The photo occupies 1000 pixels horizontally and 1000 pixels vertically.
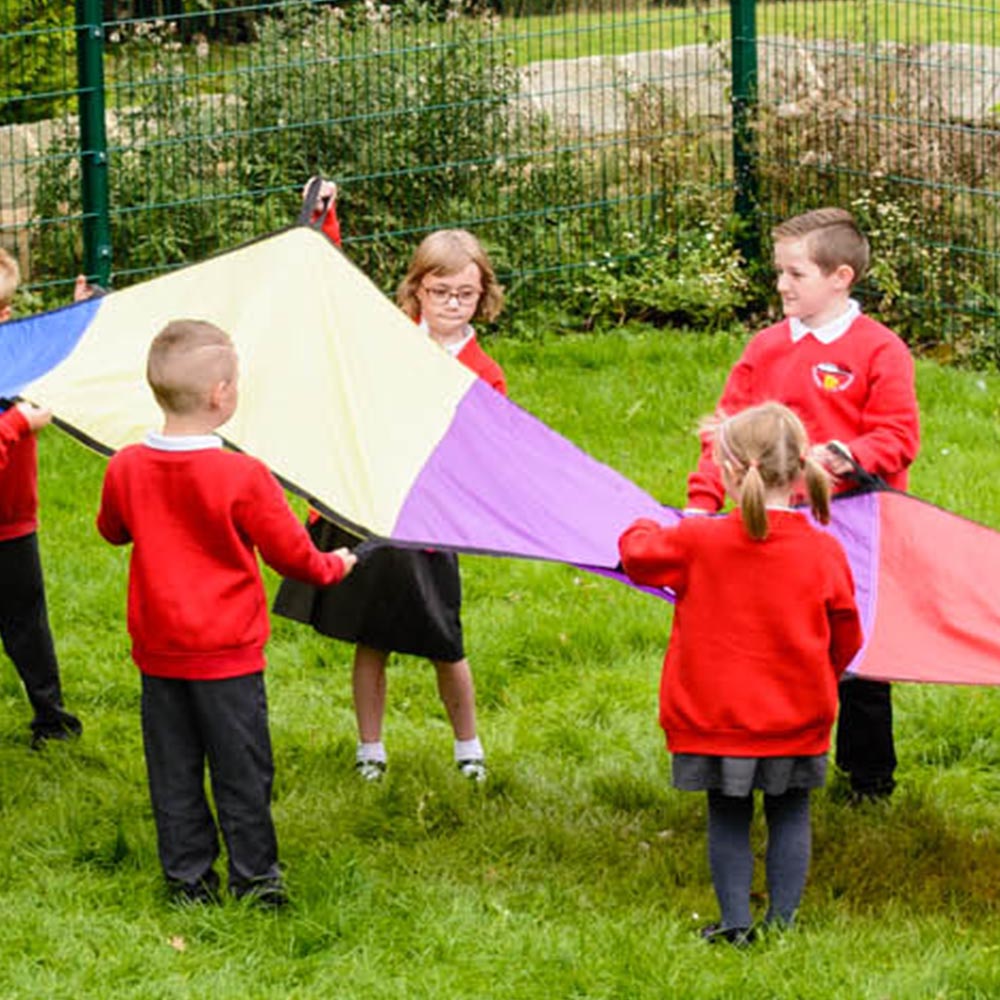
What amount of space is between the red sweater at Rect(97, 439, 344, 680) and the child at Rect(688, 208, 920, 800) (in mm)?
1058

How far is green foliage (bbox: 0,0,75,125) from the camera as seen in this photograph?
30.0ft

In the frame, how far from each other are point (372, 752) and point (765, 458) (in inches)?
66.9

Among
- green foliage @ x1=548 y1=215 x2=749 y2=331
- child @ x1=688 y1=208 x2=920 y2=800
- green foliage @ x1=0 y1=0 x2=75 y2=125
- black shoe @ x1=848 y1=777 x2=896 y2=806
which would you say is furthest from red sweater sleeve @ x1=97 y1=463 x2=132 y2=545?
green foliage @ x1=548 y1=215 x2=749 y2=331

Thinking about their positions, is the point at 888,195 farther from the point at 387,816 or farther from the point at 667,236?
the point at 387,816

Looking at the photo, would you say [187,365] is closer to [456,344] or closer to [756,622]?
[456,344]

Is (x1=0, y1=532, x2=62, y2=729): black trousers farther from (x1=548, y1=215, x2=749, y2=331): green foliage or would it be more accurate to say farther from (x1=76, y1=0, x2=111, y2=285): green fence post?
(x1=548, y1=215, x2=749, y2=331): green foliage

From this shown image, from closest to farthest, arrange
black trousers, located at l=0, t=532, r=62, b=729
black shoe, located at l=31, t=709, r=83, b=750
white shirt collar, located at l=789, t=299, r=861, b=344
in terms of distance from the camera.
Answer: white shirt collar, located at l=789, t=299, r=861, b=344
black trousers, located at l=0, t=532, r=62, b=729
black shoe, located at l=31, t=709, r=83, b=750

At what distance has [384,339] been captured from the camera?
5.20 m

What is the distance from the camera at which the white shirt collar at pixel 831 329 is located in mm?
5176

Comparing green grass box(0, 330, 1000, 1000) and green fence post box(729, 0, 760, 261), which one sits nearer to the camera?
green grass box(0, 330, 1000, 1000)

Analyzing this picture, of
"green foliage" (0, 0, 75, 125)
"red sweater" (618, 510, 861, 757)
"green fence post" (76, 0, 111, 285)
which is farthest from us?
"green foliage" (0, 0, 75, 125)

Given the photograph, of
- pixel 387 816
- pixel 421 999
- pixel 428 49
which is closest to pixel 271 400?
pixel 387 816

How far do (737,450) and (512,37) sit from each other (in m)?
A: 5.47

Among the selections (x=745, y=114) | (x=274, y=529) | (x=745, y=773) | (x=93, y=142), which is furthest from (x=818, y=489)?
(x=745, y=114)
